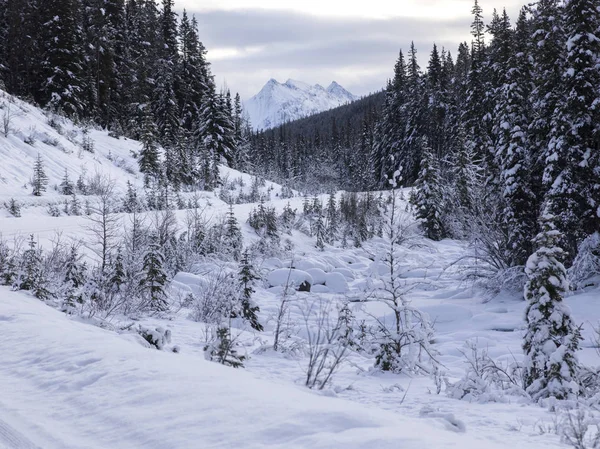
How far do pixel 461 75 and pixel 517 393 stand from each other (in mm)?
53927

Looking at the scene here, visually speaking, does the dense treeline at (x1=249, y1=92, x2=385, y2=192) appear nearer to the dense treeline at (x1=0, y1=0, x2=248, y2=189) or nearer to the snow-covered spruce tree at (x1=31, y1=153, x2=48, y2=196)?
the dense treeline at (x1=0, y1=0, x2=248, y2=189)

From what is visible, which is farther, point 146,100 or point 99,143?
point 146,100

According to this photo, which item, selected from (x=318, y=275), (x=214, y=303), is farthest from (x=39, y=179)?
(x=214, y=303)

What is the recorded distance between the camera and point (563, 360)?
445 centimetres

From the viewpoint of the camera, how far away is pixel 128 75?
36062 millimetres

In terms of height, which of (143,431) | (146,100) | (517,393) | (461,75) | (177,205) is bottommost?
(517,393)

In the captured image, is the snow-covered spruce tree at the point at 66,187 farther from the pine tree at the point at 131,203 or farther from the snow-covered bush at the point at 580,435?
the snow-covered bush at the point at 580,435

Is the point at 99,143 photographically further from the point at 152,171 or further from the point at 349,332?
the point at 349,332

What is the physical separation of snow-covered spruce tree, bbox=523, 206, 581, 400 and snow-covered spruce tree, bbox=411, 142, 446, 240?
733 inches

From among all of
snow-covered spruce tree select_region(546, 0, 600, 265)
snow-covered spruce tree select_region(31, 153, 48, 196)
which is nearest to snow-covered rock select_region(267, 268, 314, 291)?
snow-covered spruce tree select_region(546, 0, 600, 265)

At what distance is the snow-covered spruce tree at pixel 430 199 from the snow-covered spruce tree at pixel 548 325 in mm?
18617

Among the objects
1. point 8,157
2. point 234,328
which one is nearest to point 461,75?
point 8,157

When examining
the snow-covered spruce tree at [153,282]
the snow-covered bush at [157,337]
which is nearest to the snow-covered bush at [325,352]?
the snow-covered bush at [157,337]

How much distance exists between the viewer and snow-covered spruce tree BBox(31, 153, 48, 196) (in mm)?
14070
